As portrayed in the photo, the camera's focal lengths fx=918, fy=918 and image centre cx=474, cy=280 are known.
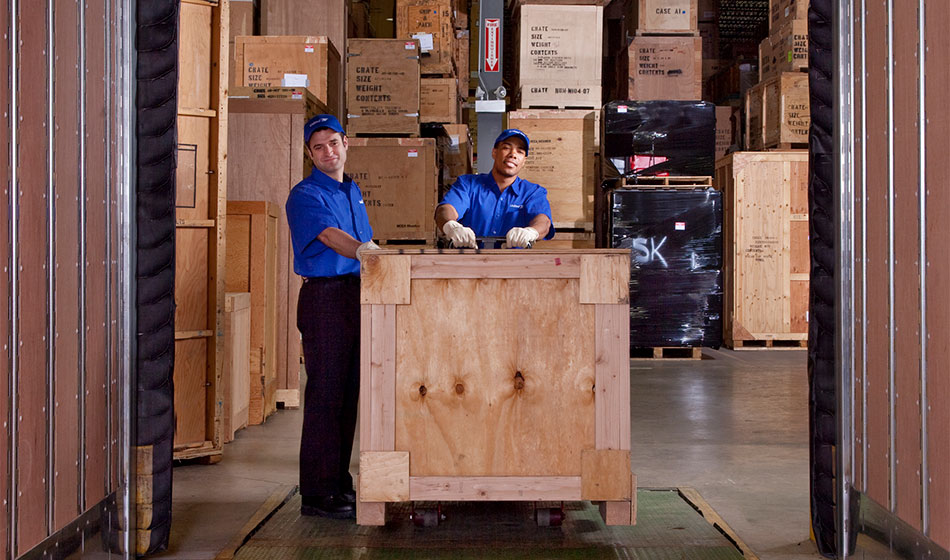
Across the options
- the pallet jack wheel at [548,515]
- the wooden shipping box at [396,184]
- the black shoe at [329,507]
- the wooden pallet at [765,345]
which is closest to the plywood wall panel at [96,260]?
the black shoe at [329,507]

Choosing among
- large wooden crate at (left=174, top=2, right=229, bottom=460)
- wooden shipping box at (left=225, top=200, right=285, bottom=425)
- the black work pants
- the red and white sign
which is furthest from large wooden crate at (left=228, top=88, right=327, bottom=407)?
the black work pants

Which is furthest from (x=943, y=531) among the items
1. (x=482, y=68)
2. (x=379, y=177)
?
(x=379, y=177)

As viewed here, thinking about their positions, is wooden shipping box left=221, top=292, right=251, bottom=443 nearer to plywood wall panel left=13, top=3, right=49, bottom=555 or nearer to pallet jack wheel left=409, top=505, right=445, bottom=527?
pallet jack wheel left=409, top=505, right=445, bottom=527

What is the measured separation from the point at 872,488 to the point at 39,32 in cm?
315

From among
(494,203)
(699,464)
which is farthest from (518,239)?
(699,464)

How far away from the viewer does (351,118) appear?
892 cm

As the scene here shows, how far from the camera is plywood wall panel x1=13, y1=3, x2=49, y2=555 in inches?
103

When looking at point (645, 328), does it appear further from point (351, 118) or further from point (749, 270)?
point (351, 118)

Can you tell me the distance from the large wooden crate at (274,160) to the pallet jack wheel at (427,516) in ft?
10.9

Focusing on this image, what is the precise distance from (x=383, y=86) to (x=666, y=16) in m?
3.54

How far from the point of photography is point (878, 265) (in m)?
3.17

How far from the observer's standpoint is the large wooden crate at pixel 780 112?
1046 cm

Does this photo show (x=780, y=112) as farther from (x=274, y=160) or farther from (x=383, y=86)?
(x=274, y=160)

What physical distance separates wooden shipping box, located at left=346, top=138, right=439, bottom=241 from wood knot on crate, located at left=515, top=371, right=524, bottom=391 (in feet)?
17.8
